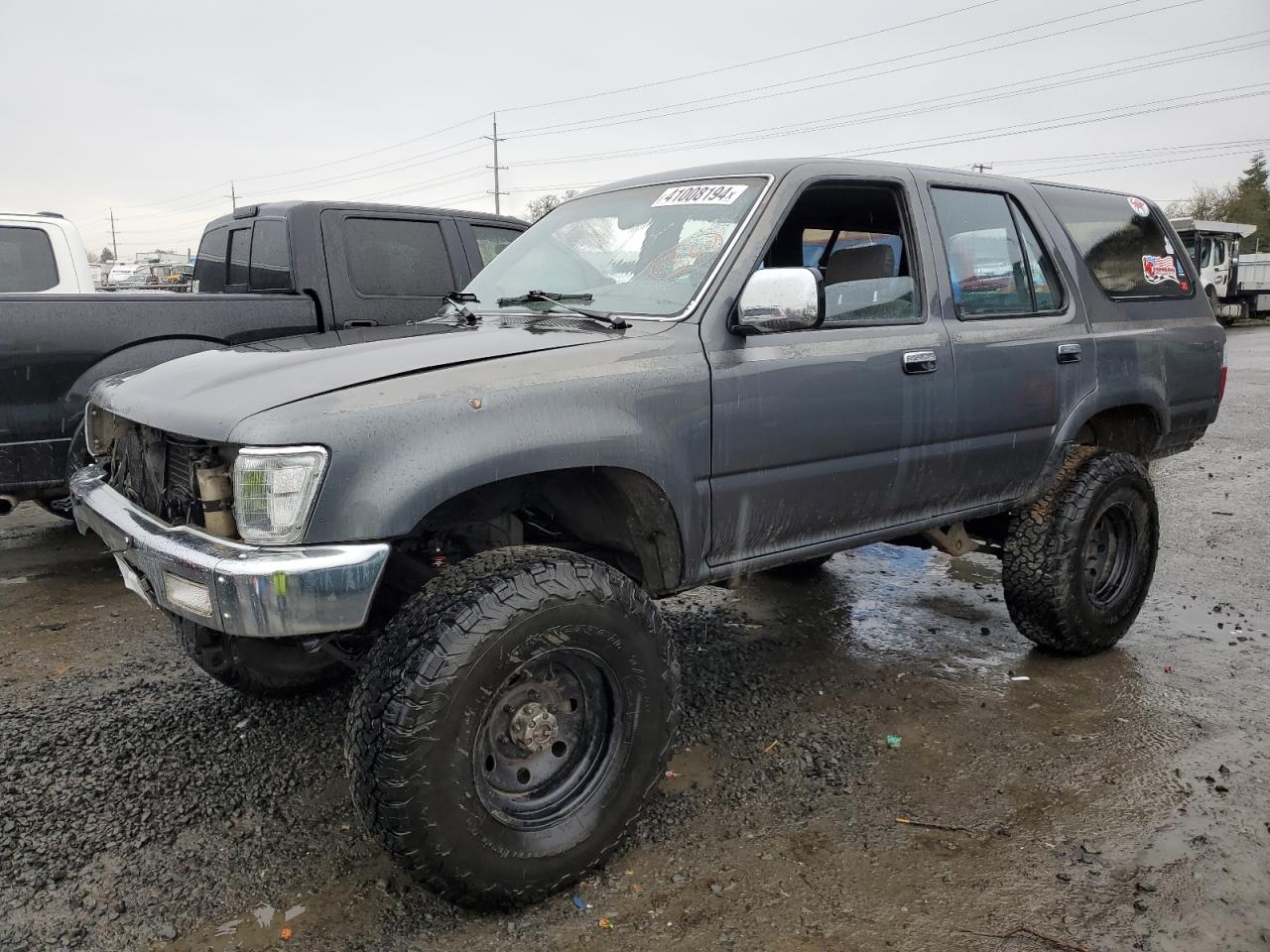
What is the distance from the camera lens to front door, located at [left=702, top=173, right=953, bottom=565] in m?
2.90

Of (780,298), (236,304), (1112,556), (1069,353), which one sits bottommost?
(1112,556)

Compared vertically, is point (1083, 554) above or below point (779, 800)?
above

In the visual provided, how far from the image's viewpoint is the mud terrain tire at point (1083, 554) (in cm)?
395

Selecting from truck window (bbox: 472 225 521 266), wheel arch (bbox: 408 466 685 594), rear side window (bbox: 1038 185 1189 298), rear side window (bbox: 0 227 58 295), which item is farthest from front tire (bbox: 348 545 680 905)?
rear side window (bbox: 0 227 58 295)

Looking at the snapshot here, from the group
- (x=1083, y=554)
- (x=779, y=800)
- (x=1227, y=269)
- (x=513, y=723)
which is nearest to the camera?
(x=513, y=723)

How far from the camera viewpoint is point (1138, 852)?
2.74 m

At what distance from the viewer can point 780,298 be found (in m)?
2.79

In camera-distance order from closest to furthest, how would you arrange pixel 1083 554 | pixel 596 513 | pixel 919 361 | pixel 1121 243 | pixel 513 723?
1. pixel 513 723
2. pixel 596 513
3. pixel 919 361
4. pixel 1083 554
5. pixel 1121 243

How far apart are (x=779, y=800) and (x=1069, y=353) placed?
2187 millimetres

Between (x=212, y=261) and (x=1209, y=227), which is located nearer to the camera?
(x=212, y=261)

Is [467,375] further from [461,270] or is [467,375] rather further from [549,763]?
[461,270]

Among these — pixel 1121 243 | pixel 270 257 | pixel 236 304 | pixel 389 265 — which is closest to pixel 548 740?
pixel 1121 243

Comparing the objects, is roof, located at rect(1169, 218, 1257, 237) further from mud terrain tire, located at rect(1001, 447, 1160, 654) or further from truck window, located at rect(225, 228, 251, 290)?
truck window, located at rect(225, 228, 251, 290)

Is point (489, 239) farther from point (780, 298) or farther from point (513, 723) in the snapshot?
point (513, 723)
